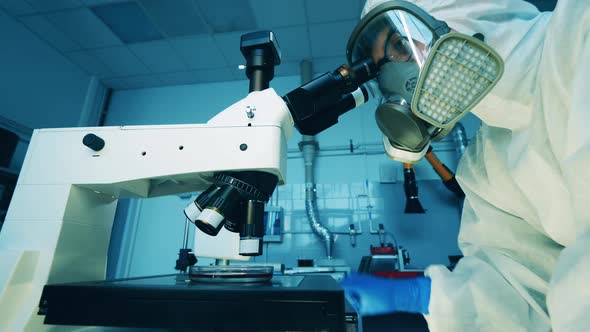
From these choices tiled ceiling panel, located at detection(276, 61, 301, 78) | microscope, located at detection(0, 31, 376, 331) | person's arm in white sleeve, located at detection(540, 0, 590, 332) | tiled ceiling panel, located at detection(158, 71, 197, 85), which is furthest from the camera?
tiled ceiling panel, located at detection(158, 71, 197, 85)

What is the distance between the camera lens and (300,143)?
7.36 ft

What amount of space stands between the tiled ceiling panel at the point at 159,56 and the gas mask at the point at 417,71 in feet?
7.35

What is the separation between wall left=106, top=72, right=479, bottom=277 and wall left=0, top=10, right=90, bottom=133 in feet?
2.66

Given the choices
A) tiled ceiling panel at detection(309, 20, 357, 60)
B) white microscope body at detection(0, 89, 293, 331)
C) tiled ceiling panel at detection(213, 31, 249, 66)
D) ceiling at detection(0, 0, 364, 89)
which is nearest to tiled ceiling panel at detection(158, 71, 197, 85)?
ceiling at detection(0, 0, 364, 89)

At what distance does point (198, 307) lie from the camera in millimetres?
380

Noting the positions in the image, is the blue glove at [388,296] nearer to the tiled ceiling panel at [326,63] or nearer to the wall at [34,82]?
the tiled ceiling panel at [326,63]

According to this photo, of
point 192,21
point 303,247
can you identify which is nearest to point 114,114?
point 192,21

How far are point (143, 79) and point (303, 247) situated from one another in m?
2.17

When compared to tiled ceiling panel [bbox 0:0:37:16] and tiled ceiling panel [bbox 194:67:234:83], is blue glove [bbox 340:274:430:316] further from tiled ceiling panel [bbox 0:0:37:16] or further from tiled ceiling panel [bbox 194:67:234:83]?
tiled ceiling panel [bbox 0:0:37:16]

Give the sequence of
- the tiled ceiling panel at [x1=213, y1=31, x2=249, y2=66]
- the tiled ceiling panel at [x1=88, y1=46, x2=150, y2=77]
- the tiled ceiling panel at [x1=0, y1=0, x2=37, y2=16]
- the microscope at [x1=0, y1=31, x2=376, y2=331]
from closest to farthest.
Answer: the microscope at [x1=0, y1=31, x2=376, y2=331] → the tiled ceiling panel at [x1=0, y1=0, x2=37, y2=16] → the tiled ceiling panel at [x1=213, y1=31, x2=249, y2=66] → the tiled ceiling panel at [x1=88, y1=46, x2=150, y2=77]

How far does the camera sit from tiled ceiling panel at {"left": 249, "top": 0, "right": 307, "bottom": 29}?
196 centimetres

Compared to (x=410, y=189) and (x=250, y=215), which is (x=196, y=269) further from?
(x=410, y=189)

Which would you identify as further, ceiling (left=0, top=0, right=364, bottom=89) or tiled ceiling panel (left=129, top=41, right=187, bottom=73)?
tiled ceiling panel (left=129, top=41, right=187, bottom=73)

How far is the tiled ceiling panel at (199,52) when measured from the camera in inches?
89.1
